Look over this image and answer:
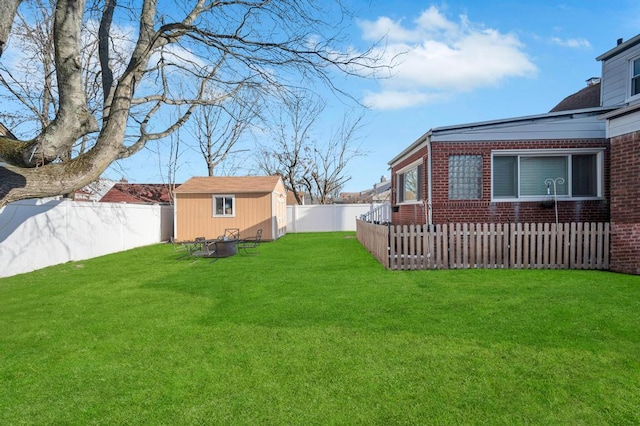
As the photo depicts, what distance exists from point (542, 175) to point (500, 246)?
2655mm

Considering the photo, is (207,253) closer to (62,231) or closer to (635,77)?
(62,231)

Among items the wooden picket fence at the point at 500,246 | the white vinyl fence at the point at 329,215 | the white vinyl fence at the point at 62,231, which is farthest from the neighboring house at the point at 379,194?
the wooden picket fence at the point at 500,246

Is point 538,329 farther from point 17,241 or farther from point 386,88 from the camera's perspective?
point 17,241

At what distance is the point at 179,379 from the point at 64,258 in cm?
1185

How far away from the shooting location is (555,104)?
24.2m

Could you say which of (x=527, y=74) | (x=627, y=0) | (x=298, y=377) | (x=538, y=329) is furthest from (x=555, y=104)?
(x=298, y=377)

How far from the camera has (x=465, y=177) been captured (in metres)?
10.5

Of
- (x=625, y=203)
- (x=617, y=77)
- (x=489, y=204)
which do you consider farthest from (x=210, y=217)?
(x=617, y=77)

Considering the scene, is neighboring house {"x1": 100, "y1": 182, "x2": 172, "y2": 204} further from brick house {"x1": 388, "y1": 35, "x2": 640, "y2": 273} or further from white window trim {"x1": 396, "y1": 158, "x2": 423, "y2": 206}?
brick house {"x1": 388, "y1": 35, "x2": 640, "y2": 273}

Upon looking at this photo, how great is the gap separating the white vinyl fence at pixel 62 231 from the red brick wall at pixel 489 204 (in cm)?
1157

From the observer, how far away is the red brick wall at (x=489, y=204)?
33.8 feet

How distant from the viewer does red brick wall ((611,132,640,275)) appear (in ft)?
27.9

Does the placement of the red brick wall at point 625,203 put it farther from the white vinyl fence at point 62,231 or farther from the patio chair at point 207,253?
the white vinyl fence at point 62,231

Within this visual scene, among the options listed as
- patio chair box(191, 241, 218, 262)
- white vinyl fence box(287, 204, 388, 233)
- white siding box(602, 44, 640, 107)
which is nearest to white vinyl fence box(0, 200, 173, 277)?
patio chair box(191, 241, 218, 262)
